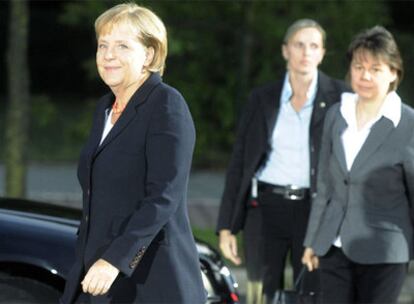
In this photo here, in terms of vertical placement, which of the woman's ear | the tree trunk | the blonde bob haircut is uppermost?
the blonde bob haircut

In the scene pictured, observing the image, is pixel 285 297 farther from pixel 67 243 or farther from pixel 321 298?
pixel 67 243

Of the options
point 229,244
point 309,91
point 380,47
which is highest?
point 380,47

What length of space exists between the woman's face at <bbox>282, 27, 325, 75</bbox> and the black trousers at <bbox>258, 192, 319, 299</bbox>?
27.2 inches

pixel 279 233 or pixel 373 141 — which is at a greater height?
pixel 373 141

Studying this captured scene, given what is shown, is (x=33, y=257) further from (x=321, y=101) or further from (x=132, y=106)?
(x=321, y=101)

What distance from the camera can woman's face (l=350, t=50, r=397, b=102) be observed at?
503 cm

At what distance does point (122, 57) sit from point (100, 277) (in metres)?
0.75

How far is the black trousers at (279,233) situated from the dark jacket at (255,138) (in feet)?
0.50

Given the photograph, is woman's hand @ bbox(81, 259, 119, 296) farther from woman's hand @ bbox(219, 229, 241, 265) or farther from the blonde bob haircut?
woman's hand @ bbox(219, 229, 241, 265)

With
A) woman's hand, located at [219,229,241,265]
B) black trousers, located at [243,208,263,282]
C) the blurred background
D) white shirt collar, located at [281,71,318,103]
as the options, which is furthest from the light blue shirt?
the blurred background

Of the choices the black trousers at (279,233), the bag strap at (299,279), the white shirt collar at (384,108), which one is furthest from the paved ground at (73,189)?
the white shirt collar at (384,108)

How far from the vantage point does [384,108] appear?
507 centimetres

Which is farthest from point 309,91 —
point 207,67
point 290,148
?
point 207,67

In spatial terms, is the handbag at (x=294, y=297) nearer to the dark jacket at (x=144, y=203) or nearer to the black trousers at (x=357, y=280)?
the black trousers at (x=357, y=280)
